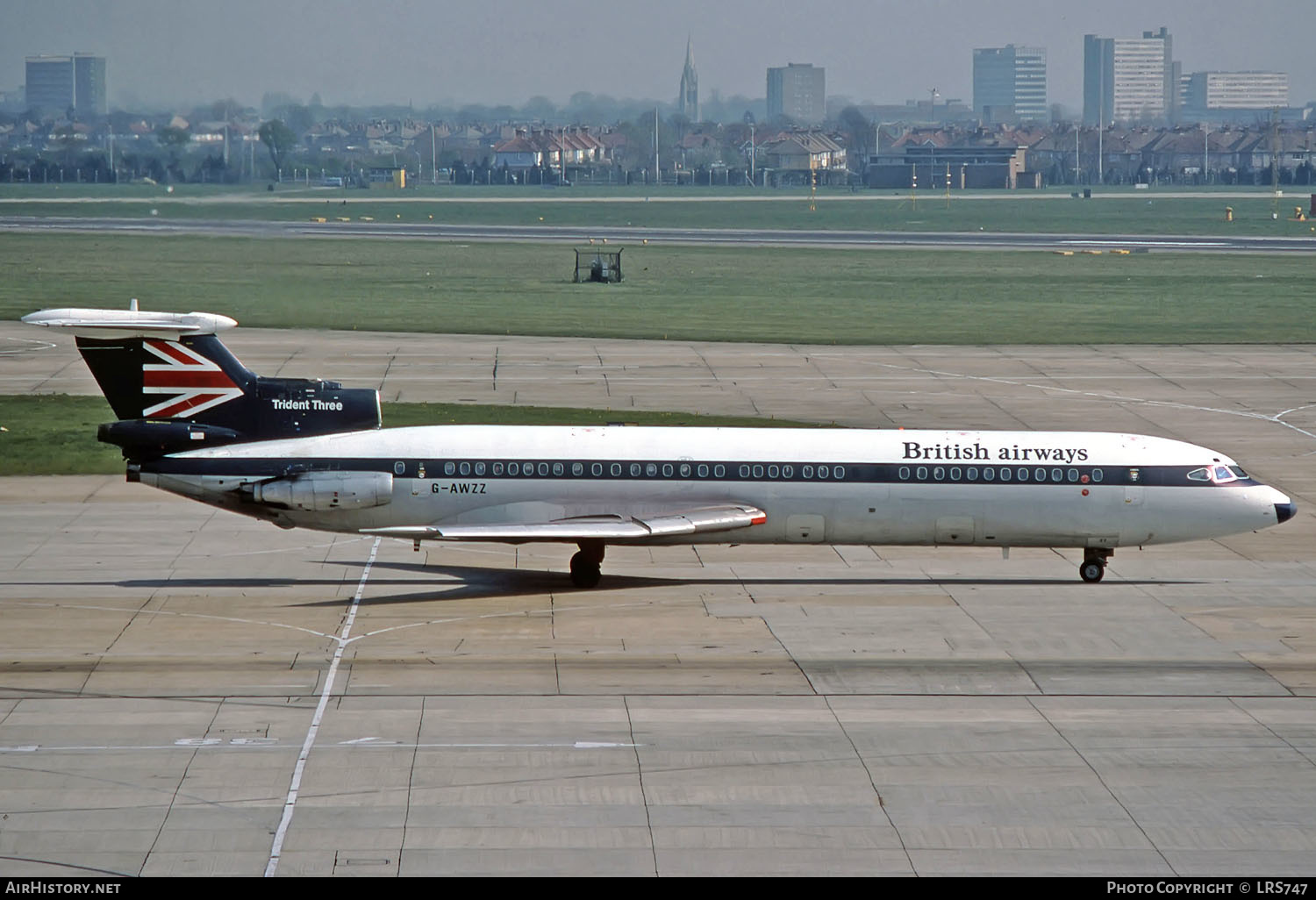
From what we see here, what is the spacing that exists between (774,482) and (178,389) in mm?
13447

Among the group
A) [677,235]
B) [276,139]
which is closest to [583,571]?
[677,235]

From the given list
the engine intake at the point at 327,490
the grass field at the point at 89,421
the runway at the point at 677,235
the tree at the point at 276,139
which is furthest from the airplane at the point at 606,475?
the tree at the point at 276,139

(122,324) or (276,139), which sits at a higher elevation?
(276,139)

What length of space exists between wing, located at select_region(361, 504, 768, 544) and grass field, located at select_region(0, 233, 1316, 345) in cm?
4765

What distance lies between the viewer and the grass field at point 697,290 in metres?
87.4

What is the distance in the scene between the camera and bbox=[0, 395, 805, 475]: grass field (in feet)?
164

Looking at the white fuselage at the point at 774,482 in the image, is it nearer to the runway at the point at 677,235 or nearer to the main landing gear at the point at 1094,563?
the main landing gear at the point at 1094,563

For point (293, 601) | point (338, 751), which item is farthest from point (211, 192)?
point (338, 751)

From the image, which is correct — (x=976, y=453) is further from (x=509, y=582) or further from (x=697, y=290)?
(x=697, y=290)

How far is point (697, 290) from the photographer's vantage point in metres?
107

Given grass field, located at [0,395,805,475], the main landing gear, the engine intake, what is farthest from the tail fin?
the main landing gear

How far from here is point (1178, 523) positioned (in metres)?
36.7

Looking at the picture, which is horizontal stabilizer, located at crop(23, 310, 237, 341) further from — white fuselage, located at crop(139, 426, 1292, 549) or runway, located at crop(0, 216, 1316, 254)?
runway, located at crop(0, 216, 1316, 254)

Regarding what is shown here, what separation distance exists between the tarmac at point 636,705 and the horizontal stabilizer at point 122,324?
559 cm
